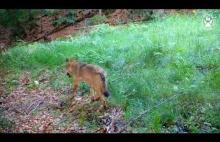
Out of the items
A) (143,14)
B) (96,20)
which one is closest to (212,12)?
(143,14)

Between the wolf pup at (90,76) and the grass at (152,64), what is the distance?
100 mm

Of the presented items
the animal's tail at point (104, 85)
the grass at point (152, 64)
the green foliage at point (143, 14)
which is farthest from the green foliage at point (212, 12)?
the animal's tail at point (104, 85)

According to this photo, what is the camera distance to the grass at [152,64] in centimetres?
344

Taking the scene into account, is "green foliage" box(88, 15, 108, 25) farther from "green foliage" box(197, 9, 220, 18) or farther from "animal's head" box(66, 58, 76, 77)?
"green foliage" box(197, 9, 220, 18)

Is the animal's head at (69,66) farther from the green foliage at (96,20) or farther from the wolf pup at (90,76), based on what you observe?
the green foliage at (96,20)

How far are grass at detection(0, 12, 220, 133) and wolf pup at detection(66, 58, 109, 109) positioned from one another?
0.33 feet

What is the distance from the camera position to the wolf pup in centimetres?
351

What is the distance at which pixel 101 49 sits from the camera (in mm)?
4016

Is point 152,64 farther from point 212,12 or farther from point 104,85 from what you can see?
point 212,12

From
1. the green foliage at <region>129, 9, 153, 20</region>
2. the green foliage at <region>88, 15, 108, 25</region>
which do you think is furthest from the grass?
the green foliage at <region>129, 9, 153, 20</region>

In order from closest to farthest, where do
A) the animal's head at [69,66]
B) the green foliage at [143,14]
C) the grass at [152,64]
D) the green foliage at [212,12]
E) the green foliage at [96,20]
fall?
the grass at [152,64] < the animal's head at [69,66] < the green foliage at [212,12] < the green foliage at [96,20] < the green foliage at [143,14]

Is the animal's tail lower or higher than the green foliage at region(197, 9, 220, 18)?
lower

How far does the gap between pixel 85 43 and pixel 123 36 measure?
19.5 inches
